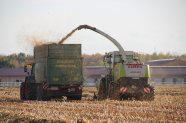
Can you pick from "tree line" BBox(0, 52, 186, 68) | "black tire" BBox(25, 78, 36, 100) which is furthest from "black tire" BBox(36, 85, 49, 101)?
"tree line" BBox(0, 52, 186, 68)

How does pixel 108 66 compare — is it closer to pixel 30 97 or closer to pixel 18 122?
pixel 30 97

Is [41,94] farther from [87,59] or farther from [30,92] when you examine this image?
[87,59]

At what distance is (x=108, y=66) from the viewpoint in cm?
3058

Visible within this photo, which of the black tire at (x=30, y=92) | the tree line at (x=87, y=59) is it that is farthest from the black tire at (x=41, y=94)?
the tree line at (x=87, y=59)

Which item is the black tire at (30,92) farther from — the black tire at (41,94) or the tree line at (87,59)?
the tree line at (87,59)

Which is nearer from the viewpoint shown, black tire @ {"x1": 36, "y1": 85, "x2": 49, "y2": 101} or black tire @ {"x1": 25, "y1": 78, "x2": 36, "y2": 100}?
black tire @ {"x1": 36, "y1": 85, "x2": 49, "y2": 101}

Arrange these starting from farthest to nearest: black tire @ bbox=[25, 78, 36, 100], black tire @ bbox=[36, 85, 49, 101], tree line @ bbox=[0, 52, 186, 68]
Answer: tree line @ bbox=[0, 52, 186, 68] < black tire @ bbox=[25, 78, 36, 100] < black tire @ bbox=[36, 85, 49, 101]

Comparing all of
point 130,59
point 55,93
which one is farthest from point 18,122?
point 130,59

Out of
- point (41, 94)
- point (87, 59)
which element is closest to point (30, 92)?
point (41, 94)

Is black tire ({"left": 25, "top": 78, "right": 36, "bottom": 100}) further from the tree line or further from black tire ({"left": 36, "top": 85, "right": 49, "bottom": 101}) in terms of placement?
the tree line

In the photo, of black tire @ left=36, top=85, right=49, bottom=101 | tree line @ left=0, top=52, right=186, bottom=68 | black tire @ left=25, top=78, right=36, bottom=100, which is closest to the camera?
black tire @ left=36, top=85, right=49, bottom=101

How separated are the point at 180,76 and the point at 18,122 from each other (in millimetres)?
70791

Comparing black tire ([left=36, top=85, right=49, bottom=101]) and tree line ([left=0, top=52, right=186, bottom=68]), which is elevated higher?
tree line ([left=0, top=52, right=186, bottom=68])

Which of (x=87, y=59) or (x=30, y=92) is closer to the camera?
(x=30, y=92)
